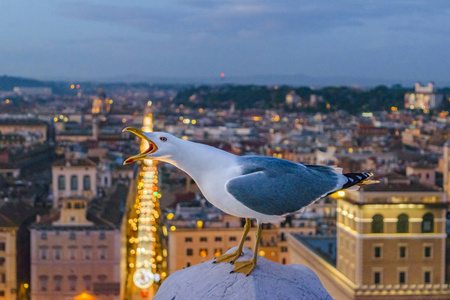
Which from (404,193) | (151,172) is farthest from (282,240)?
(151,172)

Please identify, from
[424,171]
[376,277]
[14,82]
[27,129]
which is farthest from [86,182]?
[27,129]

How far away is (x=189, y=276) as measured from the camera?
4.50ft

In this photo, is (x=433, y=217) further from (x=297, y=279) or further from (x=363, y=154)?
(x=363, y=154)

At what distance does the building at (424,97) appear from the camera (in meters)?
43.8

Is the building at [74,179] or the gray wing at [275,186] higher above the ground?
the gray wing at [275,186]

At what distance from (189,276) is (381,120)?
117 feet

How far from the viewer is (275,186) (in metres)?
1.34

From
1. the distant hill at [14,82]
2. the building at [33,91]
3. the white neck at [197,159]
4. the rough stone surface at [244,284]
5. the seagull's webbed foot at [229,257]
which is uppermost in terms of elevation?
the distant hill at [14,82]

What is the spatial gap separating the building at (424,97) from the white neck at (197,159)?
43.2 metres

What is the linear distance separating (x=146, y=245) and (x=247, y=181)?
9056 mm

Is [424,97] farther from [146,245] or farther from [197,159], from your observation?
[197,159]

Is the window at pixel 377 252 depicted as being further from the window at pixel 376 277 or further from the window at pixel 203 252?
the window at pixel 203 252

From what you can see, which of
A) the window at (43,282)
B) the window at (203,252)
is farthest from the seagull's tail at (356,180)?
the window at (203,252)

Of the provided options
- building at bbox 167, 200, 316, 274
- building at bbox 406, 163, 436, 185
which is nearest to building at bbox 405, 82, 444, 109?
building at bbox 406, 163, 436, 185
